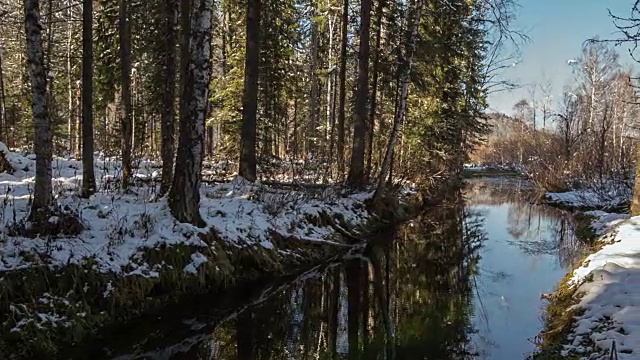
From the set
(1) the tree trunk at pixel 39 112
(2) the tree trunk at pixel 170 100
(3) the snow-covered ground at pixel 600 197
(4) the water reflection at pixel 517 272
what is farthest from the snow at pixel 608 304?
(3) the snow-covered ground at pixel 600 197

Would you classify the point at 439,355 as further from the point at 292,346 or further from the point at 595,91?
the point at 595,91

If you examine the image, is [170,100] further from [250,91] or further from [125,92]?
[250,91]

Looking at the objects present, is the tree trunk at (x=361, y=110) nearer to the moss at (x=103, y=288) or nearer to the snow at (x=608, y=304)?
the moss at (x=103, y=288)

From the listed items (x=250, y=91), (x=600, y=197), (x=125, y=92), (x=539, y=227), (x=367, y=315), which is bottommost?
Answer: (x=367, y=315)

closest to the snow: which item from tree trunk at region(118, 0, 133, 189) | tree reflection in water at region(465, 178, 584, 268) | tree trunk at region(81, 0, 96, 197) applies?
tree reflection in water at region(465, 178, 584, 268)

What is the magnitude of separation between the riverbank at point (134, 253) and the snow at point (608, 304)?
5331 millimetres

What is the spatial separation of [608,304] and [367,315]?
A: 3.42 m

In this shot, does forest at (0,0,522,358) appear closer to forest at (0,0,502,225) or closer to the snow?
forest at (0,0,502,225)

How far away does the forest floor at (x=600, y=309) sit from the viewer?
4777 mm

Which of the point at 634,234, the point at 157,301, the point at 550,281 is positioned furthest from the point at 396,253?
the point at 157,301

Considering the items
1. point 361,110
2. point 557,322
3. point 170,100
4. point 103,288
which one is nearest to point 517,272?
point 557,322

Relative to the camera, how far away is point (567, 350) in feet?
16.8

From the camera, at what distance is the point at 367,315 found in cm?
764

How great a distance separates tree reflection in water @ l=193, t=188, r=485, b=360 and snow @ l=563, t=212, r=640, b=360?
1.57 m
